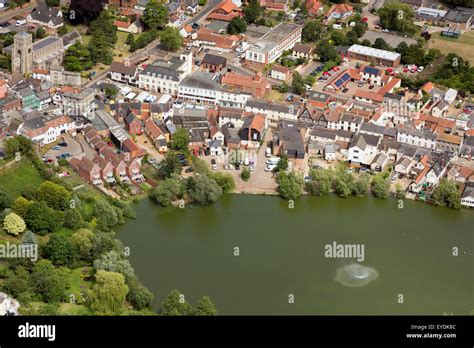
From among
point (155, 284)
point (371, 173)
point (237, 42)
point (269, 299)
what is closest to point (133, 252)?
point (155, 284)

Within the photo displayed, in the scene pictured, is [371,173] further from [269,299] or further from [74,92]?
[74,92]

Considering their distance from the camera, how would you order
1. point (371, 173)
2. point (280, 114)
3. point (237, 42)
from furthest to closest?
1. point (237, 42)
2. point (280, 114)
3. point (371, 173)

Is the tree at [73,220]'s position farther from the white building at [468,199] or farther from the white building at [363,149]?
the white building at [468,199]

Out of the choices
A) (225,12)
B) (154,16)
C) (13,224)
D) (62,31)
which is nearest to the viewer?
(13,224)

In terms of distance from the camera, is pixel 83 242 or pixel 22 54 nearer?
pixel 83 242

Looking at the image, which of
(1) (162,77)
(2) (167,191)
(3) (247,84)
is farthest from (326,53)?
(2) (167,191)

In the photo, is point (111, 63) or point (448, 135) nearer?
point (448, 135)

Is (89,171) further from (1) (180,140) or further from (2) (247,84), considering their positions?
(2) (247,84)
